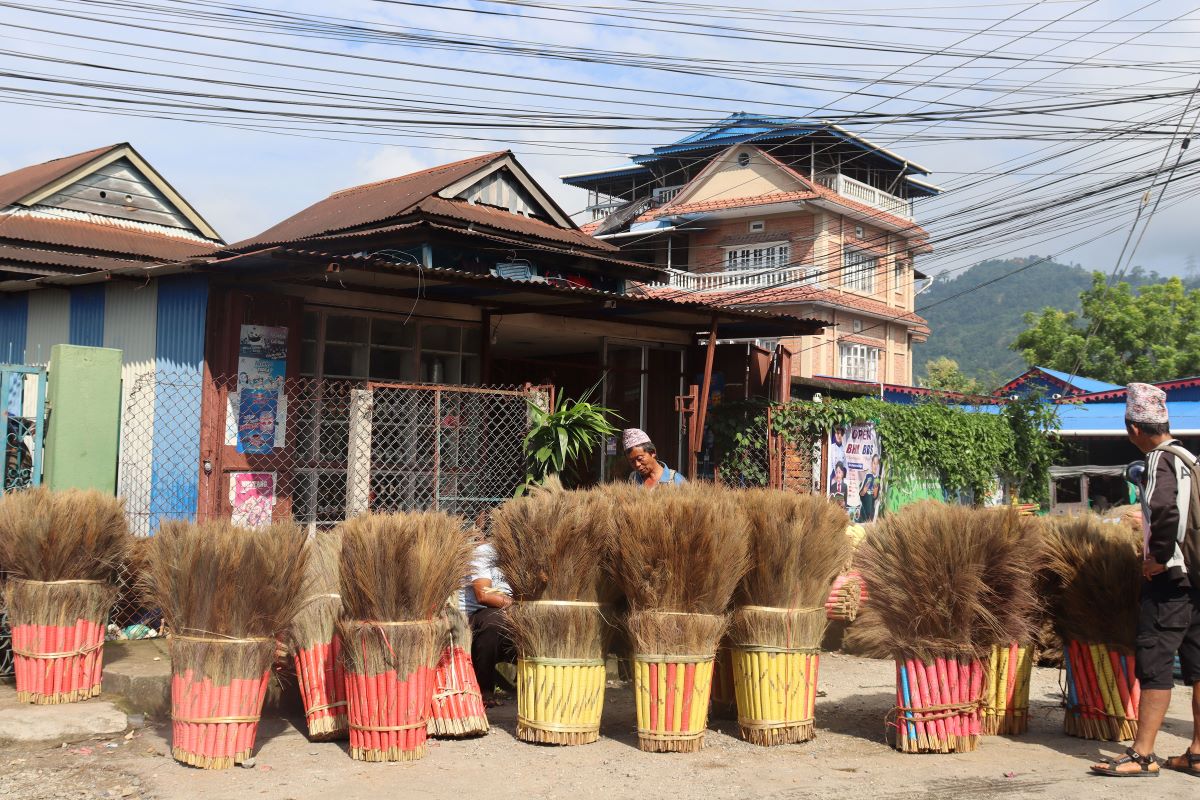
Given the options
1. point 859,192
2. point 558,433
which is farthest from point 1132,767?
point 859,192

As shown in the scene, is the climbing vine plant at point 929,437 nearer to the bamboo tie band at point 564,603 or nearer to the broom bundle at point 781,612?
the broom bundle at point 781,612

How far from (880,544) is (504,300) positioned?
5688 millimetres

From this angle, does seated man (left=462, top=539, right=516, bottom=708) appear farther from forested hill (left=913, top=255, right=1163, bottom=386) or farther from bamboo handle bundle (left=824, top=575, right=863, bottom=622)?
forested hill (left=913, top=255, right=1163, bottom=386)

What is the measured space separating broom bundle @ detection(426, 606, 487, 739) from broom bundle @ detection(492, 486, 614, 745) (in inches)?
11.0

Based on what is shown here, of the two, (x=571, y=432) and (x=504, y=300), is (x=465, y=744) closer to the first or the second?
(x=571, y=432)

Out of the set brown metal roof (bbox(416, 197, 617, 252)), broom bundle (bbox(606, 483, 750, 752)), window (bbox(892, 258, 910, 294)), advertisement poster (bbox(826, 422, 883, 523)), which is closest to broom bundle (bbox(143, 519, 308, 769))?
broom bundle (bbox(606, 483, 750, 752))

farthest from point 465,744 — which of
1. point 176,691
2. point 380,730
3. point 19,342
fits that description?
point 19,342

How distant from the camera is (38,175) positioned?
18344mm

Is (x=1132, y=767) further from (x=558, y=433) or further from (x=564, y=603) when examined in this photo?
(x=558, y=433)

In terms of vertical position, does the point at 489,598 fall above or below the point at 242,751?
above

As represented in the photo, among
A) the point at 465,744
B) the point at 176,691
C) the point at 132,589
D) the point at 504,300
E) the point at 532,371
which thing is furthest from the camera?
the point at 532,371

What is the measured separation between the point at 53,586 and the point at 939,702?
465cm

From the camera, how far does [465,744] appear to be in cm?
566

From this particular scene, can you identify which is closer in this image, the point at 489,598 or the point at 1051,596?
the point at 1051,596
